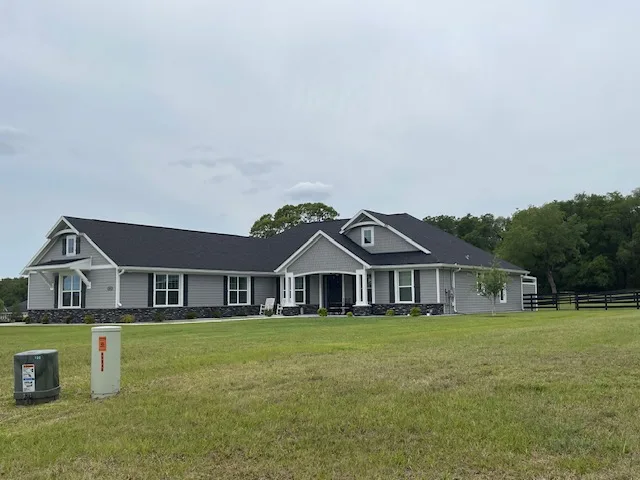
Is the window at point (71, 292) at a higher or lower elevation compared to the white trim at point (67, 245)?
lower

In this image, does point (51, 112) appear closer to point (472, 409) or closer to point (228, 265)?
point (228, 265)

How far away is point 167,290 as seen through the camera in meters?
32.8

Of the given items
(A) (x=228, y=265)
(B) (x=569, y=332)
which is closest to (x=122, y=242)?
(A) (x=228, y=265)

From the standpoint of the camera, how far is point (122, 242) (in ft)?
108

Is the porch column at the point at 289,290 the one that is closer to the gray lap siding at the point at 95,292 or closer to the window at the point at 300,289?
the window at the point at 300,289

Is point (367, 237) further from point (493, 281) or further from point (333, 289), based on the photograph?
point (493, 281)

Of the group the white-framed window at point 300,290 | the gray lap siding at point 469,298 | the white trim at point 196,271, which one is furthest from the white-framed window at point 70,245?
the gray lap siding at point 469,298

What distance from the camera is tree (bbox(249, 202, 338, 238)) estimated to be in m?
66.4

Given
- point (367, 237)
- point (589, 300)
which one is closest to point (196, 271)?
point (367, 237)

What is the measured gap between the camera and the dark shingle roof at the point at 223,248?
32281 mm

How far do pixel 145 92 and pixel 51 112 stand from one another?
3.52 meters

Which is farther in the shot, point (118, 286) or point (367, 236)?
point (367, 236)

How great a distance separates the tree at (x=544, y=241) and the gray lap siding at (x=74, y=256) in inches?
1533

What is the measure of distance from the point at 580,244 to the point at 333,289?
34920mm
